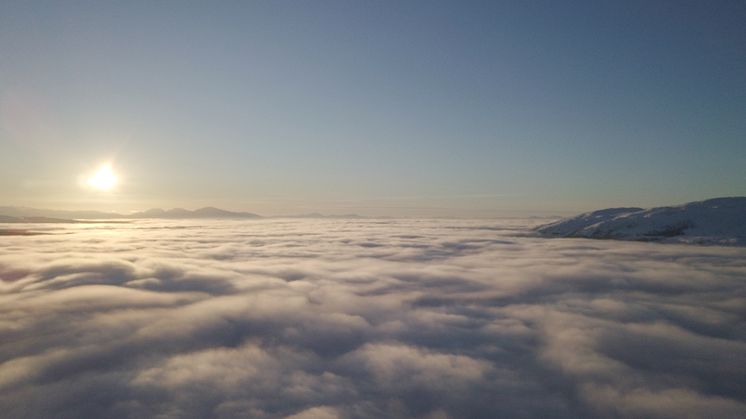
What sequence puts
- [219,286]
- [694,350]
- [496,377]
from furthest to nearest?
1. [219,286]
2. [694,350]
3. [496,377]

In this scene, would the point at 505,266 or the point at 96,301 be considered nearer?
the point at 96,301

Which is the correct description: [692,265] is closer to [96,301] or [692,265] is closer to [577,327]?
[577,327]

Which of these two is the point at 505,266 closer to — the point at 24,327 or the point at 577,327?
the point at 577,327

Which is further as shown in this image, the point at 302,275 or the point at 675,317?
the point at 302,275

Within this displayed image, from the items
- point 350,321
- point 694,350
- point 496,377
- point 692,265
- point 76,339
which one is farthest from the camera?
point 692,265

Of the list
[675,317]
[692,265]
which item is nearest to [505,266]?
[675,317]

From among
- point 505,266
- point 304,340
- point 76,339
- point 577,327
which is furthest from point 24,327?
point 505,266
